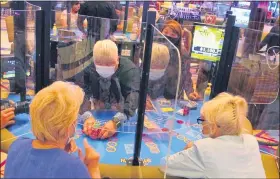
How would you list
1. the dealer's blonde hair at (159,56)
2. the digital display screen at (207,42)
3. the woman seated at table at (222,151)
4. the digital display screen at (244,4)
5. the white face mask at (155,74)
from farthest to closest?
1. the digital display screen at (244,4)
2. the digital display screen at (207,42)
3. the white face mask at (155,74)
4. the dealer's blonde hair at (159,56)
5. the woman seated at table at (222,151)

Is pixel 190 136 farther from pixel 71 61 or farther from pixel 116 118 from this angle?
pixel 71 61

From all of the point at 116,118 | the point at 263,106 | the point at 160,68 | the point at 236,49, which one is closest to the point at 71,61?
the point at 116,118

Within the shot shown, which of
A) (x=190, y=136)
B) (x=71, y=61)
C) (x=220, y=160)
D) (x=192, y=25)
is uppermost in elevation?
(x=192, y=25)

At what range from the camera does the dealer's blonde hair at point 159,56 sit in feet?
6.15

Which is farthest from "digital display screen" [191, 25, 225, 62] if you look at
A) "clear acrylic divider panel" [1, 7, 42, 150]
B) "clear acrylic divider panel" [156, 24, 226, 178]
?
"clear acrylic divider panel" [1, 7, 42, 150]

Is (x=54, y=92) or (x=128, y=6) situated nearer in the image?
(x=54, y=92)

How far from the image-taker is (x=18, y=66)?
222cm

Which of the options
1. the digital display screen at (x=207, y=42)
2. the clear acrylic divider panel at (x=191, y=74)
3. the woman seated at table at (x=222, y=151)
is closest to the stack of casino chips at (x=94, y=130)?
the clear acrylic divider panel at (x=191, y=74)

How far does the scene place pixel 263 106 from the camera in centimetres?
305

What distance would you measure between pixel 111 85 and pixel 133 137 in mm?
399

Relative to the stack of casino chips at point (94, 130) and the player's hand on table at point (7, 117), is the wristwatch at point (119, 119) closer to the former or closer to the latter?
the stack of casino chips at point (94, 130)

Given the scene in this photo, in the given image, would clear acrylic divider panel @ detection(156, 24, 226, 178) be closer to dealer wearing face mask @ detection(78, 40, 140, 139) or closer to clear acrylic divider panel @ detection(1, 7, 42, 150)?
dealer wearing face mask @ detection(78, 40, 140, 139)

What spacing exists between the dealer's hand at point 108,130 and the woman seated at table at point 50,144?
0.85m

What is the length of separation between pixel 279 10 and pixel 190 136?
618 cm
